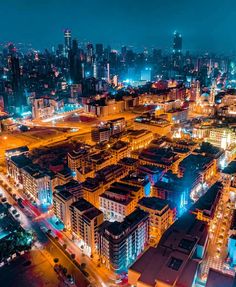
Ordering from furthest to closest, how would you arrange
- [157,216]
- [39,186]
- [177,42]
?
[177,42] < [39,186] < [157,216]

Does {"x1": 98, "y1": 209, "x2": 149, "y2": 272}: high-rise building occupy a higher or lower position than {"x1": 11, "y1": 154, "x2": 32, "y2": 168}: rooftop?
Result: lower

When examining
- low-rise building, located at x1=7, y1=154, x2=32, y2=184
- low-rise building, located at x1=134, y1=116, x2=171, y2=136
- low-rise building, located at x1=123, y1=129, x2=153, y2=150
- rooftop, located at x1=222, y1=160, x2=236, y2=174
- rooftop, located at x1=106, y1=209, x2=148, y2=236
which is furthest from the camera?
low-rise building, located at x1=134, y1=116, x2=171, y2=136

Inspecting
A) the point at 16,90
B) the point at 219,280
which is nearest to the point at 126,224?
the point at 219,280

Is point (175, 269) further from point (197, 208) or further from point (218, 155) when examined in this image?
point (218, 155)

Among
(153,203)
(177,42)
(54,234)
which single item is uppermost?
(177,42)

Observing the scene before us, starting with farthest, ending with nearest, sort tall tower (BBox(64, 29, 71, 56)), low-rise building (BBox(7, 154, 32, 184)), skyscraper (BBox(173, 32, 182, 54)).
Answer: skyscraper (BBox(173, 32, 182, 54)) < tall tower (BBox(64, 29, 71, 56)) < low-rise building (BBox(7, 154, 32, 184))

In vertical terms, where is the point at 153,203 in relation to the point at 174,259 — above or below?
above

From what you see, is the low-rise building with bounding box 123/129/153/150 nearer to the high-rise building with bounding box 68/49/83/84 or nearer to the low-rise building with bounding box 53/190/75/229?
the low-rise building with bounding box 53/190/75/229

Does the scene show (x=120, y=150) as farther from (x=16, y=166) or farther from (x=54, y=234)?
(x=54, y=234)

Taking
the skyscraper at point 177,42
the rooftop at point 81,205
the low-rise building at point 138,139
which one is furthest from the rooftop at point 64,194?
the skyscraper at point 177,42

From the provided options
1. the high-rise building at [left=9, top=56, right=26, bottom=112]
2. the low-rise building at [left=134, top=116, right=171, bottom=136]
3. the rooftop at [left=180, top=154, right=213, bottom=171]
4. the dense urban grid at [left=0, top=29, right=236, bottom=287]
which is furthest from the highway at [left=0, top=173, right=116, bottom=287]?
the high-rise building at [left=9, top=56, right=26, bottom=112]

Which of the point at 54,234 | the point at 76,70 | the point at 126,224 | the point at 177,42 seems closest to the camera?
the point at 126,224
